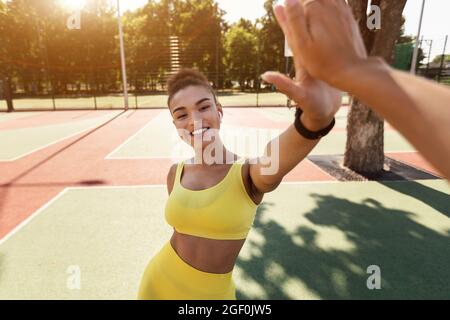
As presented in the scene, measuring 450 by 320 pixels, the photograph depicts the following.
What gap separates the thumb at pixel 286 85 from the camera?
1020 millimetres

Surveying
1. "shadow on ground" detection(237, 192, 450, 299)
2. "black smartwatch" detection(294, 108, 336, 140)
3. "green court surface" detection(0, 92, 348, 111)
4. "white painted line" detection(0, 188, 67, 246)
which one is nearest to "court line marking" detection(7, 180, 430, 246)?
"white painted line" detection(0, 188, 67, 246)

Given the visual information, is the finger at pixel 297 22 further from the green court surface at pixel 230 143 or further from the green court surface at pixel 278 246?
the green court surface at pixel 230 143

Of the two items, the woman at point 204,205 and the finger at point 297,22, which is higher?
the finger at point 297,22

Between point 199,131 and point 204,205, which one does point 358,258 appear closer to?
point 204,205

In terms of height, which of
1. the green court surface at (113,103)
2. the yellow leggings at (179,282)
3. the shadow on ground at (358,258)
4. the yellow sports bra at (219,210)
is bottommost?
the shadow on ground at (358,258)

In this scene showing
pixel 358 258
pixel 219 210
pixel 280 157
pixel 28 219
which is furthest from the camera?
pixel 28 219

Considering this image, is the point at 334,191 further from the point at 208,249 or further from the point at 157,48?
the point at 157,48

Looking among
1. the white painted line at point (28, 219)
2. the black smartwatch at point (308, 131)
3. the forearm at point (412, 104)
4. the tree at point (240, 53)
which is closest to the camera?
the forearm at point (412, 104)

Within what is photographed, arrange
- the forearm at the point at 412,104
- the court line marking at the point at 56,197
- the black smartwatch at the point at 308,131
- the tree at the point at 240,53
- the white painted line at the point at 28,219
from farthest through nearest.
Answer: the tree at the point at 240,53 → the court line marking at the point at 56,197 → the white painted line at the point at 28,219 → the black smartwatch at the point at 308,131 → the forearm at the point at 412,104

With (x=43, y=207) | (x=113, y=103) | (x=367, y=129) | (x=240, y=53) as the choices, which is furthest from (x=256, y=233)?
(x=240, y=53)

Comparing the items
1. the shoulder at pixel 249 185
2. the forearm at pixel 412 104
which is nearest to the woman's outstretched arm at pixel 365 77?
the forearm at pixel 412 104

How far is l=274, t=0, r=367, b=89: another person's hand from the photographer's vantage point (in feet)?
2.53

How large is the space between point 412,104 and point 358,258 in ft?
14.5

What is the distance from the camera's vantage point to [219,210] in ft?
6.15
